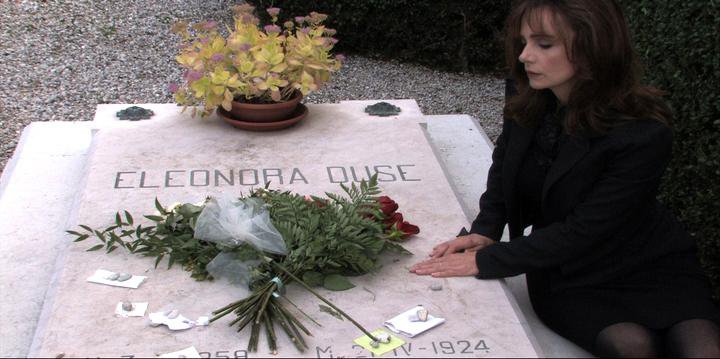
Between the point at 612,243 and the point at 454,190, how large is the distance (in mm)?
1151

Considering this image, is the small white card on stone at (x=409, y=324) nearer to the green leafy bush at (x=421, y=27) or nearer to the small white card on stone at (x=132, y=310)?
the small white card on stone at (x=132, y=310)

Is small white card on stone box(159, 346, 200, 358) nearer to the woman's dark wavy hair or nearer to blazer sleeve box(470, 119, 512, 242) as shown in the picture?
blazer sleeve box(470, 119, 512, 242)

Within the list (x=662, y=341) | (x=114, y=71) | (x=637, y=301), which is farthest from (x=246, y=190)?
(x=114, y=71)

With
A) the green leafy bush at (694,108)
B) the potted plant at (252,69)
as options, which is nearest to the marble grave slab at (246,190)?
the potted plant at (252,69)

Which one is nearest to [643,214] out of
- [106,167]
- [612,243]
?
[612,243]

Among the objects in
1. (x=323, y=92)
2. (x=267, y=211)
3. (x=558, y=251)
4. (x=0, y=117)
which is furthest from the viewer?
(x=323, y=92)

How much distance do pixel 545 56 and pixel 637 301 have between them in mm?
979

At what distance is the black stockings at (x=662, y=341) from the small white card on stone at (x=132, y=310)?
5.43 ft

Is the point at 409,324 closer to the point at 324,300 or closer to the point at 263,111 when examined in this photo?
the point at 324,300

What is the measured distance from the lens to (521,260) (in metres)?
3.32

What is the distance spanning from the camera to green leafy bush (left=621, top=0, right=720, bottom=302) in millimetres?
3990

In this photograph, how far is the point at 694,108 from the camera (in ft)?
13.6

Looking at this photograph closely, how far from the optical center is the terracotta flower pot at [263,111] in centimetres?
478

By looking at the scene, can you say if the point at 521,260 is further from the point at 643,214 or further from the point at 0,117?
the point at 0,117
